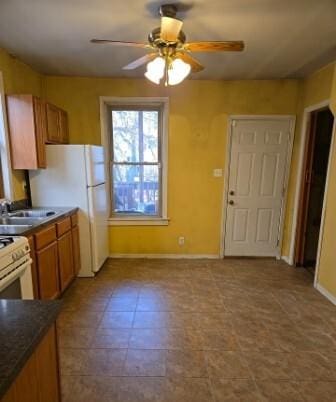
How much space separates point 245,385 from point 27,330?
59.4 inches

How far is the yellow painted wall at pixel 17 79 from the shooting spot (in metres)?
2.65

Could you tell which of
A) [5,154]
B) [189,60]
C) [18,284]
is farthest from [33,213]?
[189,60]

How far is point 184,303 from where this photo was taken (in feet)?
8.68

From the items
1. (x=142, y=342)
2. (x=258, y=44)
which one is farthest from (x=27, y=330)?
(x=258, y=44)

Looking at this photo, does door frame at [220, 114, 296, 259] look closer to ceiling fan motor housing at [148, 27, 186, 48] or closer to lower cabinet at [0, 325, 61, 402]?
ceiling fan motor housing at [148, 27, 186, 48]

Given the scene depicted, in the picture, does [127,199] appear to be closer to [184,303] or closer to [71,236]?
[71,236]

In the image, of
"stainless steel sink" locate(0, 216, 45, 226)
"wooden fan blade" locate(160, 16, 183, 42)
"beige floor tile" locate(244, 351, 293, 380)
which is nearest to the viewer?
"wooden fan blade" locate(160, 16, 183, 42)

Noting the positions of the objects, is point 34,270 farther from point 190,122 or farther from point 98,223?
point 190,122

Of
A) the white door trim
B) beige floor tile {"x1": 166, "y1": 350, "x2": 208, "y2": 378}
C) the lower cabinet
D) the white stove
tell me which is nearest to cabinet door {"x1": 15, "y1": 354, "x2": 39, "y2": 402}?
the lower cabinet

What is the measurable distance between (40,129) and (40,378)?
8.32 feet

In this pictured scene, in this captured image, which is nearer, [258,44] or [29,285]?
[29,285]

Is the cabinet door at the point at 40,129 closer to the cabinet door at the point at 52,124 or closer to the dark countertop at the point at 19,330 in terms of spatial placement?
the cabinet door at the point at 52,124

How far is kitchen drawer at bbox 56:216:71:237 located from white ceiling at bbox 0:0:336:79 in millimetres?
1751

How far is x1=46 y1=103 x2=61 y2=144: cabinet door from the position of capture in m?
2.95
